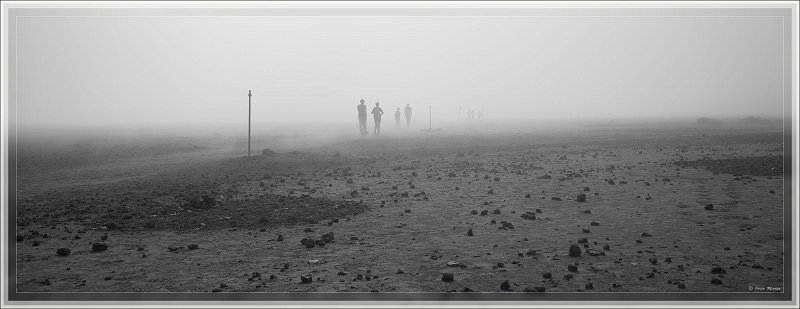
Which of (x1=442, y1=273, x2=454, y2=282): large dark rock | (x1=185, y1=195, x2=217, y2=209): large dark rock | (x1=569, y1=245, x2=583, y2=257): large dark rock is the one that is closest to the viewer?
(x1=442, y1=273, x2=454, y2=282): large dark rock

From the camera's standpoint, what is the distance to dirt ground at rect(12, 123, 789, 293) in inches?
223

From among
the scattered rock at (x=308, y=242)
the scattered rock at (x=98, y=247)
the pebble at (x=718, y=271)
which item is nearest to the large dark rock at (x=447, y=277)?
the scattered rock at (x=308, y=242)

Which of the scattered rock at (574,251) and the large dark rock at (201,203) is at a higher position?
the large dark rock at (201,203)

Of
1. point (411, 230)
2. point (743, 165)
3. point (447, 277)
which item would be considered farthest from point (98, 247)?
point (743, 165)

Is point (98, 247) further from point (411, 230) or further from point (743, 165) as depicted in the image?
point (743, 165)

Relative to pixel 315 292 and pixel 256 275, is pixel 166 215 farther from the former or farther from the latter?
pixel 315 292

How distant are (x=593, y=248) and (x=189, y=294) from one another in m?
5.08

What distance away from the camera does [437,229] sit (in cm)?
801

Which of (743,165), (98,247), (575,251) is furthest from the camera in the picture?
(743,165)

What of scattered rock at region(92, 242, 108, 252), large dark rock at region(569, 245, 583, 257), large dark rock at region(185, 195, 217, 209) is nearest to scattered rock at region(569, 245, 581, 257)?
large dark rock at region(569, 245, 583, 257)

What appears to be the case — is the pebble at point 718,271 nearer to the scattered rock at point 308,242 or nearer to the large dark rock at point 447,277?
the large dark rock at point 447,277

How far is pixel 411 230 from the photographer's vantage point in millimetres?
7957

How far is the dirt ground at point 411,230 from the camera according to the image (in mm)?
5668

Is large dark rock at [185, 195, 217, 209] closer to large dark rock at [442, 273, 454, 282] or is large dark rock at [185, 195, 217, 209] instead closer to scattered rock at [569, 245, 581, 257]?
large dark rock at [442, 273, 454, 282]
